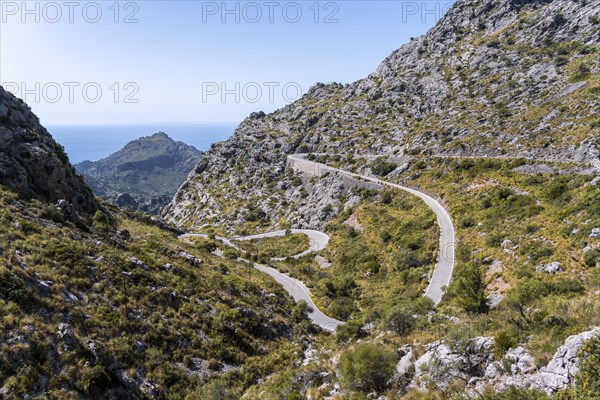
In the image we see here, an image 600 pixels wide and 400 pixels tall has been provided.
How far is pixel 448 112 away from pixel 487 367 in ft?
301

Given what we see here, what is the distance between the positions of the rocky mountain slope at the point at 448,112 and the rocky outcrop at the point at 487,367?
47.6 metres

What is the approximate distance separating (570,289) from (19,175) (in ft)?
155

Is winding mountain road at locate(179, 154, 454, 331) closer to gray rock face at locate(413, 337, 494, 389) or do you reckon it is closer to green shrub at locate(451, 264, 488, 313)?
green shrub at locate(451, 264, 488, 313)

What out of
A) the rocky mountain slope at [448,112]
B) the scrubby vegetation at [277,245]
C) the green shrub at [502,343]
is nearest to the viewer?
the green shrub at [502,343]

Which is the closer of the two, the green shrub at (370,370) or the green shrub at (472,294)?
the green shrub at (370,370)

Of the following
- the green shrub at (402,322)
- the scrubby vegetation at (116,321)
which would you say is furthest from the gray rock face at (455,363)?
the scrubby vegetation at (116,321)

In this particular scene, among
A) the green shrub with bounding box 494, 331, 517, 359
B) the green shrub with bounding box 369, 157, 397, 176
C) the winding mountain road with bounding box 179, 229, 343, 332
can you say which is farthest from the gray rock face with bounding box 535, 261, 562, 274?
the green shrub with bounding box 369, 157, 397, 176

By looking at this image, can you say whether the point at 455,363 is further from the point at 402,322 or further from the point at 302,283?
the point at 302,283

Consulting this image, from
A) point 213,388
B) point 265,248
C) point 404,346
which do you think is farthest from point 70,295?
point 265,248

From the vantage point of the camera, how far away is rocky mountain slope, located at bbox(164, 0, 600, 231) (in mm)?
63844

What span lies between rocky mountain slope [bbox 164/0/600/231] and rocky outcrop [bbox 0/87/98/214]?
161 feet

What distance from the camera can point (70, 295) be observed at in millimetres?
19172

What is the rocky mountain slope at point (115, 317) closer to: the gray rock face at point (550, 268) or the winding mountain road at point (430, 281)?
the winding mountain road at point (430, 281)

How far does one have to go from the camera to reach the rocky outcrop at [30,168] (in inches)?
1309
